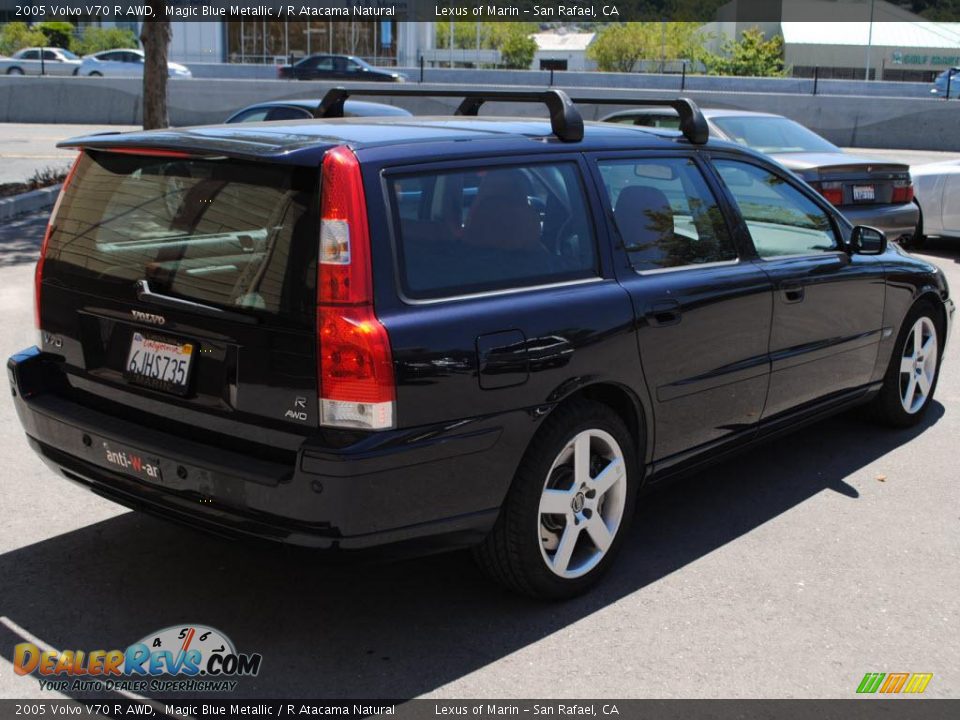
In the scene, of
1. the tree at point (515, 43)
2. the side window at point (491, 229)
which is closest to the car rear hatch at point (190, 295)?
the side window at point (491, 229)

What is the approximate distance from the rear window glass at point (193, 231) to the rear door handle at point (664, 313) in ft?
4.80

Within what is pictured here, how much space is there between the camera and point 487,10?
3322 inches

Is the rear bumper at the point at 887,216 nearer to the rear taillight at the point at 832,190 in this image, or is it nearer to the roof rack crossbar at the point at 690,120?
the rear taillight at the point at 832,190

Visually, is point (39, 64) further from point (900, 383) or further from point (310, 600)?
point (310, 600)

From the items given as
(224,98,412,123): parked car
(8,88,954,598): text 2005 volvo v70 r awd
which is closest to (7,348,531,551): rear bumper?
(8,88,954,598): text 2005 volvo v70 r awd

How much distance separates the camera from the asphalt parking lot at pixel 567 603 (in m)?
3.59

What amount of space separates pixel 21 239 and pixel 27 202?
217 centimetres

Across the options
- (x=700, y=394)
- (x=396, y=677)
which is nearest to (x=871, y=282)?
(x=700, y=394)

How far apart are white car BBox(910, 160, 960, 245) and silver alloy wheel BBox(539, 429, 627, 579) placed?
9.52 m

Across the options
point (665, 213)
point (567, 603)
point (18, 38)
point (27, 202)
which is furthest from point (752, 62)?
point (567, 603)

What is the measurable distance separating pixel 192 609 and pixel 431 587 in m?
0.87

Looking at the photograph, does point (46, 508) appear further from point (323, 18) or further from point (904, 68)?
point (904, 68)

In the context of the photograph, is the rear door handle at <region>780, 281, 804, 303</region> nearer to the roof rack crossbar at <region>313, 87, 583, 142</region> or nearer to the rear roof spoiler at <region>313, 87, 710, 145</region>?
the rear roof spoiler at <region>313, 87, 710, 145</region>

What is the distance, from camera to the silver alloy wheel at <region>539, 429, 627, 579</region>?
400 cm
